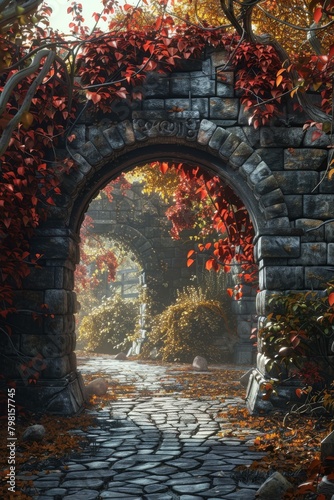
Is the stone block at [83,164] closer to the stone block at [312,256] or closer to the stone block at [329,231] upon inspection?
the stone block at [312,256]

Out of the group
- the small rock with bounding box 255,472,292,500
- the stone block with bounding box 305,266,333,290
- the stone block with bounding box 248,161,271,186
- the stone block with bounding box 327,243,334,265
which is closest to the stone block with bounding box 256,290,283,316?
the stone block with bounding box 305,266,333,290

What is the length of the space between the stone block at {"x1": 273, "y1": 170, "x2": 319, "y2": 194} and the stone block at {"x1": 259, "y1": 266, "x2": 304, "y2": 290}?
85 cm

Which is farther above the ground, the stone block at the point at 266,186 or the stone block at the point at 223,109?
the stone block at the point at 223,109

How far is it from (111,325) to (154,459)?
14129 mm

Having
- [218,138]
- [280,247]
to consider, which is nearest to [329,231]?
[280,247]

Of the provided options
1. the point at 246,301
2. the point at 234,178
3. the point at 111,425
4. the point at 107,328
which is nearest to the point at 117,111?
the point at 234,178

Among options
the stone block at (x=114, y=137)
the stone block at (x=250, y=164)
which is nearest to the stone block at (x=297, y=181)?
the stone block at (x=250, y=164)

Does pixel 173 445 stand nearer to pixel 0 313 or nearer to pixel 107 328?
pixel 0 313

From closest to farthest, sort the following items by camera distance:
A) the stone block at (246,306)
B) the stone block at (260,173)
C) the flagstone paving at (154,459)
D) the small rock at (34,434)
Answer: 1. the flagstone paving at (154,459)
2. the small rock at (34,434)
3. the stone block at (260,173)
4. the stone block at (246,306)

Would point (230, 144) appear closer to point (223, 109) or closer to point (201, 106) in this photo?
point (223, 109)

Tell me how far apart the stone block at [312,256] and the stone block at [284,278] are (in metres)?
0.07

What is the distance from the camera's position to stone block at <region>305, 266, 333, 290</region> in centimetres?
738

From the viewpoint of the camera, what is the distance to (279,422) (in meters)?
6.79

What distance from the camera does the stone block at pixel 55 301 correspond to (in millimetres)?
7438
